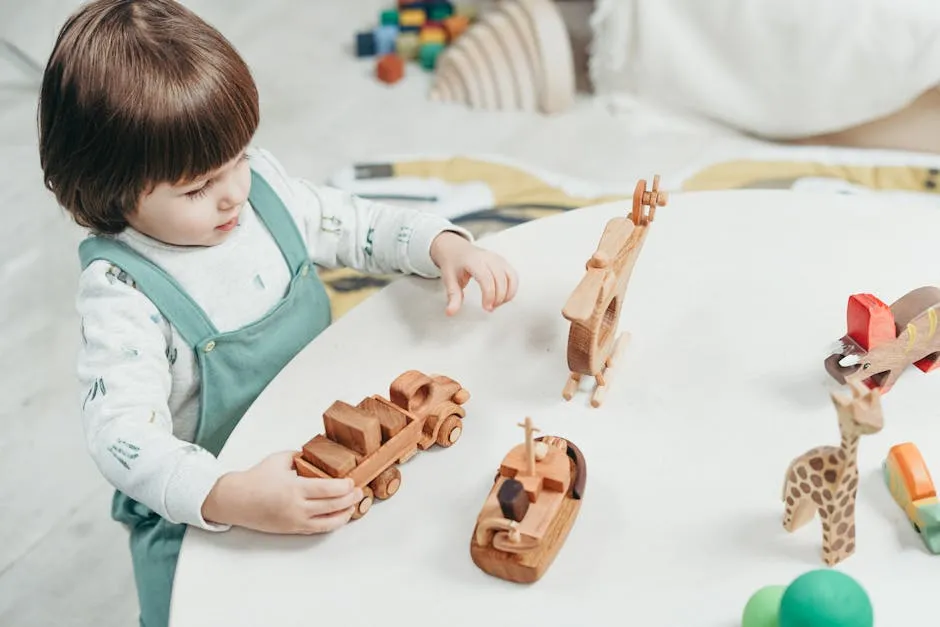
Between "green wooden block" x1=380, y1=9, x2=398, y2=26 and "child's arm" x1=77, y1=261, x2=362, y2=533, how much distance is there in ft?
4.82

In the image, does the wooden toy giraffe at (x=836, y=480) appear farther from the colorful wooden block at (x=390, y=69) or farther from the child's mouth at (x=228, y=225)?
the colorful wooden block at (x=390, y=69)

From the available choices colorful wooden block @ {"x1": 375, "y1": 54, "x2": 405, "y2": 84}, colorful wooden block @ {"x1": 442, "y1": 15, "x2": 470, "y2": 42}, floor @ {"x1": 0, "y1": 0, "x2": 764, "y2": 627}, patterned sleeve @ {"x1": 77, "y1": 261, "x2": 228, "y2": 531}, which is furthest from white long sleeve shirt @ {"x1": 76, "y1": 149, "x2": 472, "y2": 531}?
colorful wooden block @ {"x1": 442, "y1": 15, "x2": 470, "y2": 42}

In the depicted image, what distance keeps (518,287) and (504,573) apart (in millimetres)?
299

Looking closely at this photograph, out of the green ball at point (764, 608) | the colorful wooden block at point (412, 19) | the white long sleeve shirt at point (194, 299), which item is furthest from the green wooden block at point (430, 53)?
the green ball at point (764, 608)

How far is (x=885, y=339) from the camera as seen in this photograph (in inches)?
30.8

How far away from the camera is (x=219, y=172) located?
2.72 feet

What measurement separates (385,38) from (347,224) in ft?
4.03

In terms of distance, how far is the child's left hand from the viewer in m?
0.88

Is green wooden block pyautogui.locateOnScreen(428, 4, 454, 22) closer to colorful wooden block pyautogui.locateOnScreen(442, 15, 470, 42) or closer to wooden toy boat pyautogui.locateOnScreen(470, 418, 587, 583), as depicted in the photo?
colorful wooden block pyautogui.locateOnScreen(442, 15, 470, 42)

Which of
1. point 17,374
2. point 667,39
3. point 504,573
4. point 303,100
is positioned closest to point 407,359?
point 504,573

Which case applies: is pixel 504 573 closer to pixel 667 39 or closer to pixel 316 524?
pixel 316 524

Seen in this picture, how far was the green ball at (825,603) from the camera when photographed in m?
0.59

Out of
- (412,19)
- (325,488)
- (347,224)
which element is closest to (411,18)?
(412,19)

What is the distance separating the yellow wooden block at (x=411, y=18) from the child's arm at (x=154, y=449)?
1470 mm
